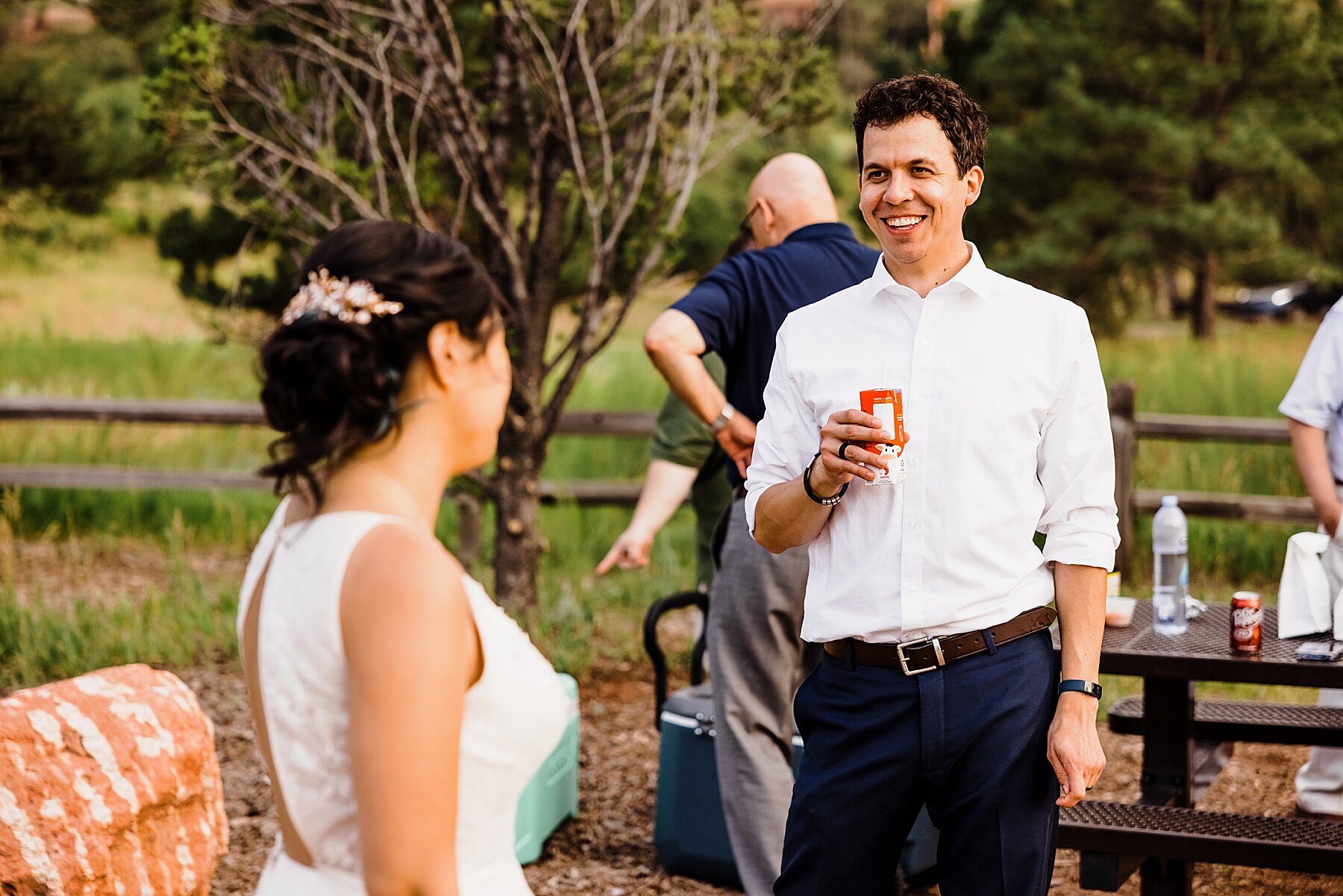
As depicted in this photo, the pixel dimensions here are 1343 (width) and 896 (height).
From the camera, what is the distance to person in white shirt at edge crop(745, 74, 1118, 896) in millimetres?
2447

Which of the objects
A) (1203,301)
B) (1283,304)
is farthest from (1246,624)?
(1283,304)

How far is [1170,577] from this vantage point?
392 centimetres

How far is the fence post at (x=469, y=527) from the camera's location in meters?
7.91

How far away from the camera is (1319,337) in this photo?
429cm

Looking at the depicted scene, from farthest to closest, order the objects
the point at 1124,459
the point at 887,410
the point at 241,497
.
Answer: the point at 241,497 < the point at 1124,459 < the point at 887,410

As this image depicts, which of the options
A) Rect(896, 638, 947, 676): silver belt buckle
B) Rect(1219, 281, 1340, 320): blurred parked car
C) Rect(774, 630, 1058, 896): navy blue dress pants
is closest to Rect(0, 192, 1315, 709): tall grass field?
Rect(774, 630, 1058, 896): navy blue dress pants

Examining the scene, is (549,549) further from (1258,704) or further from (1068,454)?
(1068,454)

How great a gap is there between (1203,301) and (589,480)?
12.0 meters

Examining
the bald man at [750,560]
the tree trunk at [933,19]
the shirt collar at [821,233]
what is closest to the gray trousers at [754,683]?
the bald man at [750,560]

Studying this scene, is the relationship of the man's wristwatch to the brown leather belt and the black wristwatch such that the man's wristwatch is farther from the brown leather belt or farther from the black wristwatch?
the black wristwatch

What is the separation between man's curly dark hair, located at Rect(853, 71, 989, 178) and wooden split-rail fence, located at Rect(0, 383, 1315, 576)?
5.24 m

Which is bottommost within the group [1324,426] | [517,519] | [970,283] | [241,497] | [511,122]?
[241,497]

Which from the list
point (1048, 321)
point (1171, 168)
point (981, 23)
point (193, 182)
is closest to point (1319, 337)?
point (1048, 321)

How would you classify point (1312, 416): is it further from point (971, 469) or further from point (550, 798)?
point (550, 798)
